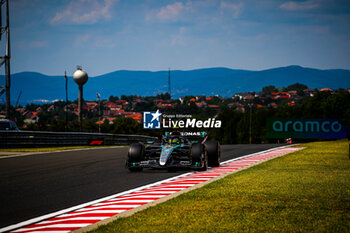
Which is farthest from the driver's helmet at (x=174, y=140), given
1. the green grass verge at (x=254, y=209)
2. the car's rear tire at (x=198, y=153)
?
the green grass verge at (x=254, y=209)

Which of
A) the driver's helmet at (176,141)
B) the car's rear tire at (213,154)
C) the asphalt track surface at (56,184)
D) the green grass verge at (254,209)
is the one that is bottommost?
the asphalt track surface at (56,184)

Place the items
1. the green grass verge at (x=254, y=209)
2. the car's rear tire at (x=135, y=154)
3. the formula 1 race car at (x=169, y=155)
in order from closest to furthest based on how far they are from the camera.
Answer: the green grass verge at (x=254, y=209)
the formula 1 race car at (x=169, y=155)
the car's rear tire at (x=135, y=154)

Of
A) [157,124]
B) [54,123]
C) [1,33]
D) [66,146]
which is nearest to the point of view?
[66,146]

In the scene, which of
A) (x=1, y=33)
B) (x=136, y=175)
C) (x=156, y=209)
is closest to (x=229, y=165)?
(x=136, y=175)

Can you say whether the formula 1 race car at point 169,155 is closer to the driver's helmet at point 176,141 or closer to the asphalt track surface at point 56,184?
the driver's helmet at point 176,141

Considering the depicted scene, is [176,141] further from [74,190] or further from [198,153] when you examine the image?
[74,190]

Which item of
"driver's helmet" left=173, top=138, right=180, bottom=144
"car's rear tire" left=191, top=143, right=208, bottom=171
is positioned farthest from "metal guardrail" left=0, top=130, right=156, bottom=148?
"car's rear tire" left=191, top=143, right=208, bottom=171

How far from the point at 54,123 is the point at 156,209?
84.7 meters

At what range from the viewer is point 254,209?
316 inches

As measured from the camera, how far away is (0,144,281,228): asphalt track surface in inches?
350

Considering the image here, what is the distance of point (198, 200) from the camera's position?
30.0 feet

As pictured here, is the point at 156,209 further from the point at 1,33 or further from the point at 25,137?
the point at 1,33

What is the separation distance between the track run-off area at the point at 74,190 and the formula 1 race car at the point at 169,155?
0.28 m

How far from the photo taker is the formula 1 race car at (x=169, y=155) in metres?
15.0
